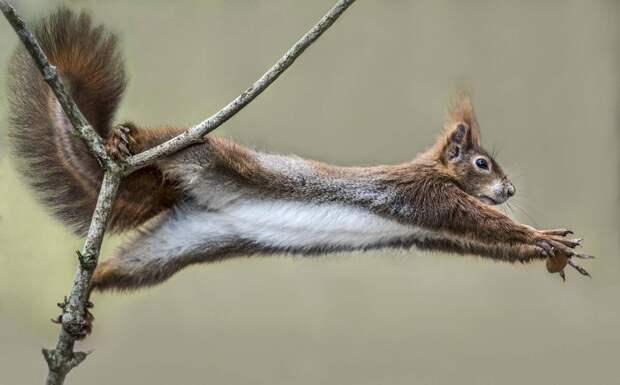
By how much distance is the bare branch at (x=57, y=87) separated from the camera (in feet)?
6.17

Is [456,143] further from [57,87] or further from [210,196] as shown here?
[57,87]

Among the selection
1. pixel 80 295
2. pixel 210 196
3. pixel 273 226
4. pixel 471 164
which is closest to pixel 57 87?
pixel 80 295

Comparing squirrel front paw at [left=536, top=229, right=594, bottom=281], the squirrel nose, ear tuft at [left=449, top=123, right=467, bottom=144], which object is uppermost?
ear tuft at [left=449, top=123, right=467, bottom=144]

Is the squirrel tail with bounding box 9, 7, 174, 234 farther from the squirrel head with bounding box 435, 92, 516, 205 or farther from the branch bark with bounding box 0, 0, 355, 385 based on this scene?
the squirrel head with bounding box 435, 92, 516, 205

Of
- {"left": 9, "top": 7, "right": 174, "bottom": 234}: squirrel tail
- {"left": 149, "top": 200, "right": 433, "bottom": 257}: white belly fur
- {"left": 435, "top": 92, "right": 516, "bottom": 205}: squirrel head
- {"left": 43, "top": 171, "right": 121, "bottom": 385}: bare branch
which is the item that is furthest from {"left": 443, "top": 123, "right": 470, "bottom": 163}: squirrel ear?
{"left": 43, "top": 171, "right": 121, "bottom": 385}: bare branch

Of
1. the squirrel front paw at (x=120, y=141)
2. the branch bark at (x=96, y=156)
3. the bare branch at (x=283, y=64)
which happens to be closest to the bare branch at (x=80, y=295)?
the branch bark at (x=96, y=156)

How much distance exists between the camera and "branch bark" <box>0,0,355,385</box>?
1.99 metres

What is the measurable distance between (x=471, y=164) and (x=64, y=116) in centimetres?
149

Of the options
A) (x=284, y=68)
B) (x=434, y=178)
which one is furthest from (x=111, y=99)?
(x=434, y=178)

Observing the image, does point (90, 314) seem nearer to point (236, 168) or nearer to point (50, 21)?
point (236, 168)

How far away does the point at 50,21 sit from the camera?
2348 millimetres

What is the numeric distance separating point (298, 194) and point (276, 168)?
4.5 inches

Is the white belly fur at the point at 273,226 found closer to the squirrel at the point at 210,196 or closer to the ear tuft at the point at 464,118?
the squirrel at the point at 210,196

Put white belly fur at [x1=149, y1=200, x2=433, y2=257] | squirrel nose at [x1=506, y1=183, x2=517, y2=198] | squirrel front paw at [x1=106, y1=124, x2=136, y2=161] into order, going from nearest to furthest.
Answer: squirrel front paw at [x1=106, y1=124, x2=136, y2=161] < white belly fur at [x1=149, y1=200, x2=433, y2=257] < squirrel nose at [x1=506, y1=183, x2=517, y2=198]
